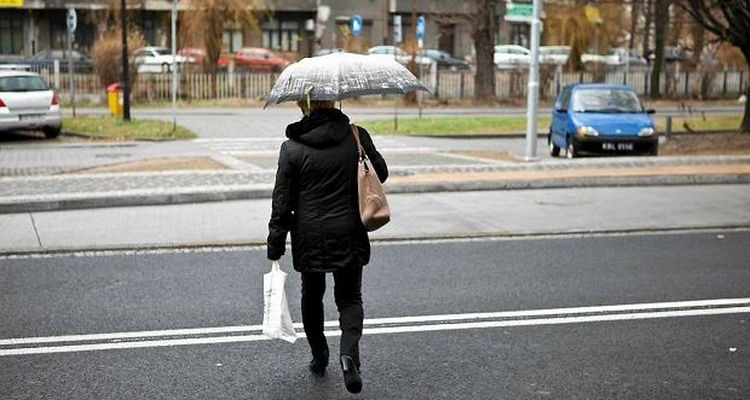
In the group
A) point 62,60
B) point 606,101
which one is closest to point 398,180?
point 606,101

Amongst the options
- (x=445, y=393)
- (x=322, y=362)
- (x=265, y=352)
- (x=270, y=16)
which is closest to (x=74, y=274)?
(x=265, y=352)

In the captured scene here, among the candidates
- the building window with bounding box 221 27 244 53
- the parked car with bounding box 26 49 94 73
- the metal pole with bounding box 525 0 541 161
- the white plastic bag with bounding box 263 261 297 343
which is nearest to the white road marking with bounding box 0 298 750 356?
the white plastic bag with bounding box 263 261 297 343

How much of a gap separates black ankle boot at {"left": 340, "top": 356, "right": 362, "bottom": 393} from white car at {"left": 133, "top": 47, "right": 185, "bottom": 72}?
3186 centimetres

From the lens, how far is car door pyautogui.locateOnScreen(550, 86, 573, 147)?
20.6 meters

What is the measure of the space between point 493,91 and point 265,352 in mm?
35515

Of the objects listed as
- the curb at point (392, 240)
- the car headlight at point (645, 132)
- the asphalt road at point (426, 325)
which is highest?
the car headlight at point (645, 132)

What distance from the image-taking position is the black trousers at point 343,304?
223 inches

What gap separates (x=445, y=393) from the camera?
5762mm

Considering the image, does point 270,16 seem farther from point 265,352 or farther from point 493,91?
point 265,352

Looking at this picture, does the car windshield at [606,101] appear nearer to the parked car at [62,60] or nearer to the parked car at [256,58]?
the parked car at [62,60]

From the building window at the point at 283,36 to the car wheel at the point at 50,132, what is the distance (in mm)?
40921

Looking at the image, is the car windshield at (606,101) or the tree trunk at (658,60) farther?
the tree trunk at (658,60)

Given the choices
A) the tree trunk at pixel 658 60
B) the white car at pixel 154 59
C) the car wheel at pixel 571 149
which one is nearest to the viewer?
the car wheel at pixel 571 149

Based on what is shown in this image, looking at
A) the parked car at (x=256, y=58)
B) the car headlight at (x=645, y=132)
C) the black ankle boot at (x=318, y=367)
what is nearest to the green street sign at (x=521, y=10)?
the car headlight at (x=645, y=132)
